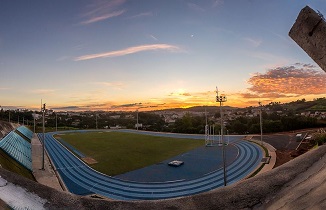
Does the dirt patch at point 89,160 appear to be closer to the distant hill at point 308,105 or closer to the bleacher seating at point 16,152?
the bleacher seating at point 16,152

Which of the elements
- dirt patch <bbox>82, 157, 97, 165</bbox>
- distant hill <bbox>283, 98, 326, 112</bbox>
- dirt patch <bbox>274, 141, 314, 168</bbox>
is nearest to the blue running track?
dirt patch <bbox>82, 157, 97, 165</bbox>

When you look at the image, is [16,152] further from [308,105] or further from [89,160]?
[308,105]

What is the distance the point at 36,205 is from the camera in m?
1.45

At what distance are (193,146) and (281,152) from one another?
826 centimetres

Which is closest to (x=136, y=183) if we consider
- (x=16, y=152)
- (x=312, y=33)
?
(x=16, y=152)

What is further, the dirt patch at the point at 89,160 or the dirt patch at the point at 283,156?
the dirt patch at the point at 89,160

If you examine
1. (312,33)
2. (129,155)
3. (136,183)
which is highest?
(312,33)

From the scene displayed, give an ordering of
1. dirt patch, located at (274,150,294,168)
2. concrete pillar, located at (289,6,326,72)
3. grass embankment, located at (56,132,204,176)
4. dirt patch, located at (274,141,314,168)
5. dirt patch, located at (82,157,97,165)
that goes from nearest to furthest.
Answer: concrete pillar, located at (289,6,326,72)
grass embankment, located at (56,132,204,176)
dirt patch, located at (274,141,314,168)
dirt patch, located at (274,150,294,168)
dirt patch, located at (82,157,97,165)

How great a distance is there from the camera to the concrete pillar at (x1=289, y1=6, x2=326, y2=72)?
145cm

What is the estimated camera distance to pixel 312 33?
1.47 metres

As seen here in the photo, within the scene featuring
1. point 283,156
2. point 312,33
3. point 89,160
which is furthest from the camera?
point 89,160

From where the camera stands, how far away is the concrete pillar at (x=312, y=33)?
4.74ft

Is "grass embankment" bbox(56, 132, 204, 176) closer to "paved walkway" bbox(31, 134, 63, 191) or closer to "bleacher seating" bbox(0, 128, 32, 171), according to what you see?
"paved walkway" bbox(31, 134, 63, 191)

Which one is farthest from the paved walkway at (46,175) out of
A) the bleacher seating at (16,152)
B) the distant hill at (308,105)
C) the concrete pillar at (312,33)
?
the distant hill at (308,105)
